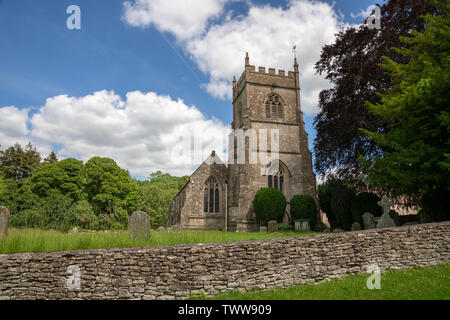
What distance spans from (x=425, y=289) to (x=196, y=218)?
2052 centimetres

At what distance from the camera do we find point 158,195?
4712cm

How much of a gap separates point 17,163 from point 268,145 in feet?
84.1

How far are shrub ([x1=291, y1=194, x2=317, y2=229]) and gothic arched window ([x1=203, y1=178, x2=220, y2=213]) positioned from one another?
283 inches

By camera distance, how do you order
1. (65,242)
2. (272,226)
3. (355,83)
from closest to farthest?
(65,242) < (355,83) < (272,226)

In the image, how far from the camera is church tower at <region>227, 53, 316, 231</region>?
23.8m

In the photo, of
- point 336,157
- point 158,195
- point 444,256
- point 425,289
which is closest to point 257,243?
point 425,289

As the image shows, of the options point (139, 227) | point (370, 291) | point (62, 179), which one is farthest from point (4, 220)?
point (62, 179)

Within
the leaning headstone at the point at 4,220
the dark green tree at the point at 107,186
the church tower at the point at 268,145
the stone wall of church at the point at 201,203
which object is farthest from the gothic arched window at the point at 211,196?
the leaning headstone at the point at 4,220

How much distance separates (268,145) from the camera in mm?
25375

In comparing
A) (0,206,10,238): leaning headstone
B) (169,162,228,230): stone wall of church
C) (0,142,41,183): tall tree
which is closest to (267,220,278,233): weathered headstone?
(169,162,228,230): stone wall of church

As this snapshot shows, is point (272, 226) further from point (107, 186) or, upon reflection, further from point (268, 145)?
point (107, 186)
